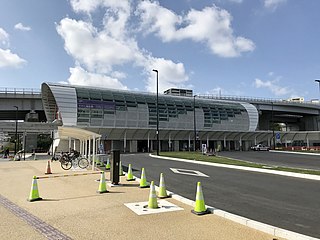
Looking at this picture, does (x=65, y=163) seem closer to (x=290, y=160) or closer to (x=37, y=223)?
(x=37, y=223)

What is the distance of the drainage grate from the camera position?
5090 mm

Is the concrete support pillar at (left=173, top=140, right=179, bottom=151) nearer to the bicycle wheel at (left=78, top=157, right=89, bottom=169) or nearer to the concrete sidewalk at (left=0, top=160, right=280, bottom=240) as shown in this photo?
the bicycle wheel at (left=78, top=157, right=89, bottom=169)

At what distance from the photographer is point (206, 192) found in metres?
9.58

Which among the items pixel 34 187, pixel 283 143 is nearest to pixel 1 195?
pixel 34 187

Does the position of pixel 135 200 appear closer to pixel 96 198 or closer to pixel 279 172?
pixel 96 198

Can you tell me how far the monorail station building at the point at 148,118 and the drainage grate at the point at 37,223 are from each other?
38.6m

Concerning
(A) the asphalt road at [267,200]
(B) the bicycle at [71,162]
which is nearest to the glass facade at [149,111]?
(B) the bicycle at [71,162]

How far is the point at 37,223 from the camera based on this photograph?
19.6 feet

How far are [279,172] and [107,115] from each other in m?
42.2

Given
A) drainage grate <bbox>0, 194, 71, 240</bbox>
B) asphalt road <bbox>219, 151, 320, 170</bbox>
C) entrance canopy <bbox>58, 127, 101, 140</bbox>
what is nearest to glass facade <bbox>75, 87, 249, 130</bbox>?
asphalt road <bbox>219, 151, 320, 170</bbox>

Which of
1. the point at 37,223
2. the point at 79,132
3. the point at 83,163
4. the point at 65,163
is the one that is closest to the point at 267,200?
the point at 37,223

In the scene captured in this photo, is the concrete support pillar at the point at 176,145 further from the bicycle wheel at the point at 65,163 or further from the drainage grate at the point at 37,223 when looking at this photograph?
the drainage grate at the point at 37,223

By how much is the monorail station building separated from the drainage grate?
38.6 m

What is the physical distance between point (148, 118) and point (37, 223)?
171ft
